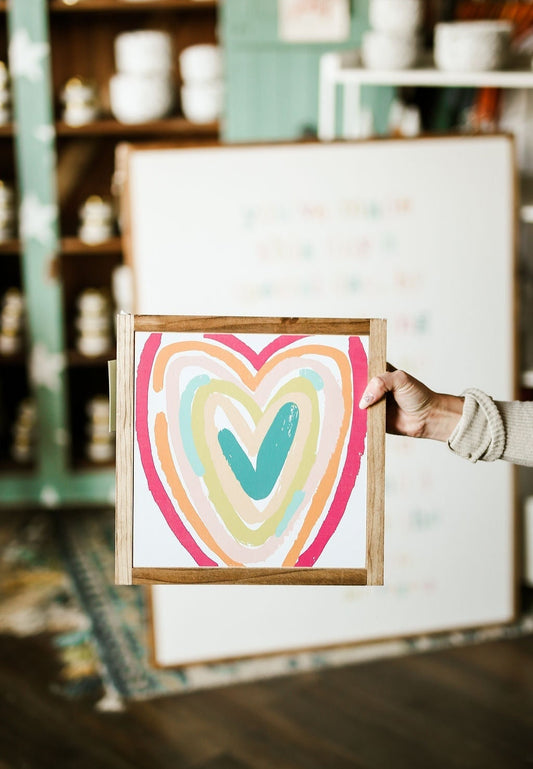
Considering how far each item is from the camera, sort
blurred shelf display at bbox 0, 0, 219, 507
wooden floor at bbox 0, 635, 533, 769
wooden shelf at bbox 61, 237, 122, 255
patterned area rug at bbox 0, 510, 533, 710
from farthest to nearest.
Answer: wooden shelf at bbox 61, 237, 122, 255, blurred shelf display at bbox 0, 0, 219, 507, patterned area rug at bbox 0, 510, 533, 710, wooden floor at bbox 0, 635, 533, 769

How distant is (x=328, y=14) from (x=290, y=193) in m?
0.95

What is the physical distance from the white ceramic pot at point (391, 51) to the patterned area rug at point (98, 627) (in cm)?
142

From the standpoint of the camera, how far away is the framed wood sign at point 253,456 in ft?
3.09

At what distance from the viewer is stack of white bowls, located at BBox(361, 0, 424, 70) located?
2.08 metres

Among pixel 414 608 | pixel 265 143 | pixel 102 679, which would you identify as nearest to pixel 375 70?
pixel 265 143

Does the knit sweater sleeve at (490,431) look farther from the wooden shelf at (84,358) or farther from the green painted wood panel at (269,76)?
the wooden shelf at (84,358)

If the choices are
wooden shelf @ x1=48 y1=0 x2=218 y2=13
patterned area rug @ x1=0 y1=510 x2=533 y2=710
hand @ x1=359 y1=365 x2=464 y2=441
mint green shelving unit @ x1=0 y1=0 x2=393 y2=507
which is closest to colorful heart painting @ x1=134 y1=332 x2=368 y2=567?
hand @ x1=359 y1=365 x2=464 y2=441

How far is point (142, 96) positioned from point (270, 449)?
2.07m

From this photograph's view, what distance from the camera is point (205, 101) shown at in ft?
8.96

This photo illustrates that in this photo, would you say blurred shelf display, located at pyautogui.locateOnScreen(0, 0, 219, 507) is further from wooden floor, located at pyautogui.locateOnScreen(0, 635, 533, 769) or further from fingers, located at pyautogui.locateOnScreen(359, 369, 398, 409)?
fingers, located at pyautogui.locateOnScreen(359, 369, 398, 409)

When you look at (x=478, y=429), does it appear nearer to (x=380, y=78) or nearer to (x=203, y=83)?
(x=380, y=78)

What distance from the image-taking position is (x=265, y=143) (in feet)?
6.27

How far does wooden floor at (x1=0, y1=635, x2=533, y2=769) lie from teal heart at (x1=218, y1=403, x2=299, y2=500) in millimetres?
1029

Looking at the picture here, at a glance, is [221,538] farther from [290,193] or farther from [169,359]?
[290,193]
